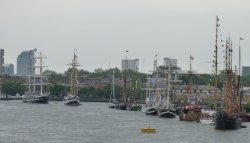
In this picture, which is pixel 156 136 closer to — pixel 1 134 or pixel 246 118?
pixel 1 134

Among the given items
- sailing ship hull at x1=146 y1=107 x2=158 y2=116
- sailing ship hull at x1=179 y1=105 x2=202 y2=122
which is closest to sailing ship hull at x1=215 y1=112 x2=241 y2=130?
sailing ship hull at x1=179 y1=105 x2=202 y2=122

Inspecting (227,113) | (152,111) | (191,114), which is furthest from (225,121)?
(152,111)

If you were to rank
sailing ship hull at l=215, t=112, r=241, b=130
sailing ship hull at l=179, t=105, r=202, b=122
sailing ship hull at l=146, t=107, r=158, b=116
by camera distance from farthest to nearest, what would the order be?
sailing ship hull at l=146, t=107, r=158, b=116
sailing ship hull at l=179, t=105, r=202, b=122
sailing ship hull at l=215, t=112, r=241, b=130

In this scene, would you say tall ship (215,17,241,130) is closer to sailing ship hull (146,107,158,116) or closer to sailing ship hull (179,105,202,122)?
sailing ship hull (179,105,202,122)

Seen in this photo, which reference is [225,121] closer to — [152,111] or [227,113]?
[227,113]

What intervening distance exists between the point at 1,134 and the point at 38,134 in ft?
13.3

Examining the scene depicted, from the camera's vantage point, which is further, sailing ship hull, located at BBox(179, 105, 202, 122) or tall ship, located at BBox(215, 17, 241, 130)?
sailing ship hull, located at BBox(179, 105, 202, 122)

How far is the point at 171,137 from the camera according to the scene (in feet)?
284

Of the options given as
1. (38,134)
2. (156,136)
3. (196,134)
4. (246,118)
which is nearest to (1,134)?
(38,134)

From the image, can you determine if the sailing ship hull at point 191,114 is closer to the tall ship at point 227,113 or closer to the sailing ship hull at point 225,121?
the tall ship at point 227,113

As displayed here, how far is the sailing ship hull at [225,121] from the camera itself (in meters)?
95.7

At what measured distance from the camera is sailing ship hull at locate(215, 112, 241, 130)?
3767 inches

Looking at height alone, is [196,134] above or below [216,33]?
below

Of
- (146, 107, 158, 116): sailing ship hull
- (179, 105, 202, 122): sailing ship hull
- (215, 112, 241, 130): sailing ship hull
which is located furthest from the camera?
(146, 107, 158, 116): sailing ship hull
